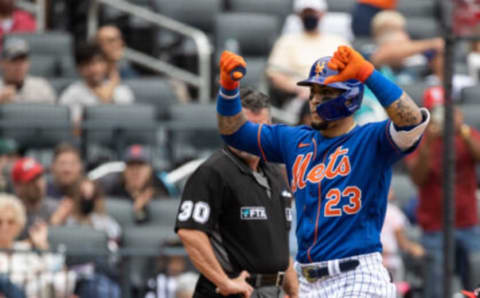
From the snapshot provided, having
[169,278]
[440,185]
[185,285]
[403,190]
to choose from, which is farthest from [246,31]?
[185,285]

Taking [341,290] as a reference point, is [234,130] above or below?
above

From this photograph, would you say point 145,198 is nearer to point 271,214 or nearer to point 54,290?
point 54,290

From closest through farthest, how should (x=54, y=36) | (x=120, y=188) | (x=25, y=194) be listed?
(x=25, y=194) → (x=120, y=188) → (x=54, y=36)

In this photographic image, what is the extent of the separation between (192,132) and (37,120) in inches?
59.3

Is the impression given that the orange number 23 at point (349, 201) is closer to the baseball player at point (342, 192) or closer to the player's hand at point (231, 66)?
the baseball player at point (342, 192)

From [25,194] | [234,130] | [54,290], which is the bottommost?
[54,290]

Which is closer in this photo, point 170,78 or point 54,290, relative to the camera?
point 54,290

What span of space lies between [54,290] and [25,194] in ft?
3.88

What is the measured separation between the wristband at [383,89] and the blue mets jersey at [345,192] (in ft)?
0.71

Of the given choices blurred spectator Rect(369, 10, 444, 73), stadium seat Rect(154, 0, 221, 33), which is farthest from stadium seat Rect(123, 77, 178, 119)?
blurred spectator Rect(369, 10, 444, 73)

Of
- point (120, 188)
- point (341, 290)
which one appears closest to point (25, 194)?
point (120, 188)

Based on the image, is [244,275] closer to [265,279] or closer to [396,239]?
[265,279]

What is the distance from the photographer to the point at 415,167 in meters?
10.4

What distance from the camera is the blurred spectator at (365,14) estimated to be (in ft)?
45.0
